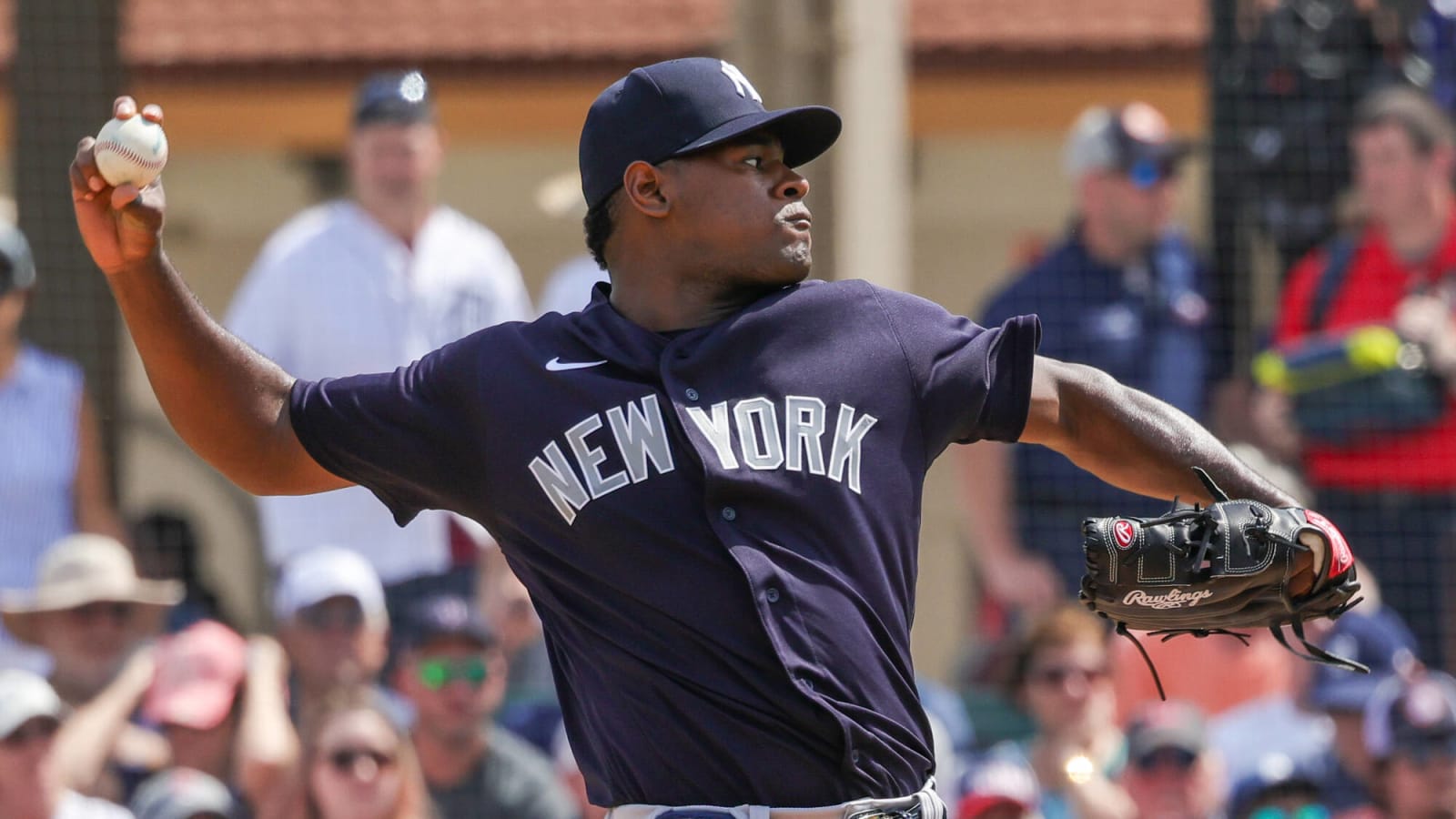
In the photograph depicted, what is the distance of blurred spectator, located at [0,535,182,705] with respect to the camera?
232 inches

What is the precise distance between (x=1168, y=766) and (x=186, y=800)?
252 centimetres

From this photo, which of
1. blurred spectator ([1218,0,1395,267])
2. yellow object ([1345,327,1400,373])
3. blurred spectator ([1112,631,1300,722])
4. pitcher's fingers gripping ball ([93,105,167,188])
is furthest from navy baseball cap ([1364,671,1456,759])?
pitcher's fingers gripping ball ([93,105,167,188])

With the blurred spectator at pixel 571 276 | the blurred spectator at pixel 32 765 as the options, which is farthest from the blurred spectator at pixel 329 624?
the blurred spectator at pixel 571 276

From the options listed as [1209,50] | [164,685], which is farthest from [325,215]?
[1209,50]

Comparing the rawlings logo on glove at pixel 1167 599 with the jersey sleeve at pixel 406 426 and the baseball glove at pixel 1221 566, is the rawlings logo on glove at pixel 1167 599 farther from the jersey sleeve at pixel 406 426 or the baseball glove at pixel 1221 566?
the jersey sleeve at pixel 406 426

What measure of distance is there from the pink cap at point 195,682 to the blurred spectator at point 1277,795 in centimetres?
269

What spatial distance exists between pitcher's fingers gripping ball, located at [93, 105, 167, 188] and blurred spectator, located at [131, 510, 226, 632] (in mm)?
3619

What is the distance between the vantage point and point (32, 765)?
5.31m

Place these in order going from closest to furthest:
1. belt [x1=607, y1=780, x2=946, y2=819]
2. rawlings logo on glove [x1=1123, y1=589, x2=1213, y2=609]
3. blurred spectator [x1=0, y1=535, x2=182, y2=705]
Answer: belt [x1=607, y1=780, x2=946, y2=819] → rawlings logo on glove [x1=1123, y1=589, x2=1213, y2=609] → blurred spectator [x1=0, y1=535, x2=182, y2=705]

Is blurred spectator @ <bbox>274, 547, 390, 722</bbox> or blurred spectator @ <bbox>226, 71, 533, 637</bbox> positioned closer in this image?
blurred spectator @ <bbox>274, 547, 390, 722</bbox>

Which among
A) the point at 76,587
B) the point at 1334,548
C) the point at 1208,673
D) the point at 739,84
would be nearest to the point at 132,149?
the point at 739,84

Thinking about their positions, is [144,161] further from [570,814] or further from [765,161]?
[570,814]

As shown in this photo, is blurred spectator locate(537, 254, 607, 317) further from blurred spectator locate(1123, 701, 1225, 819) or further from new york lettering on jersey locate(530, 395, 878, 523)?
new york lettering on jersey locate(530, 395, 878, 523)

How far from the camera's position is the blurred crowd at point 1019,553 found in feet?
18.4
